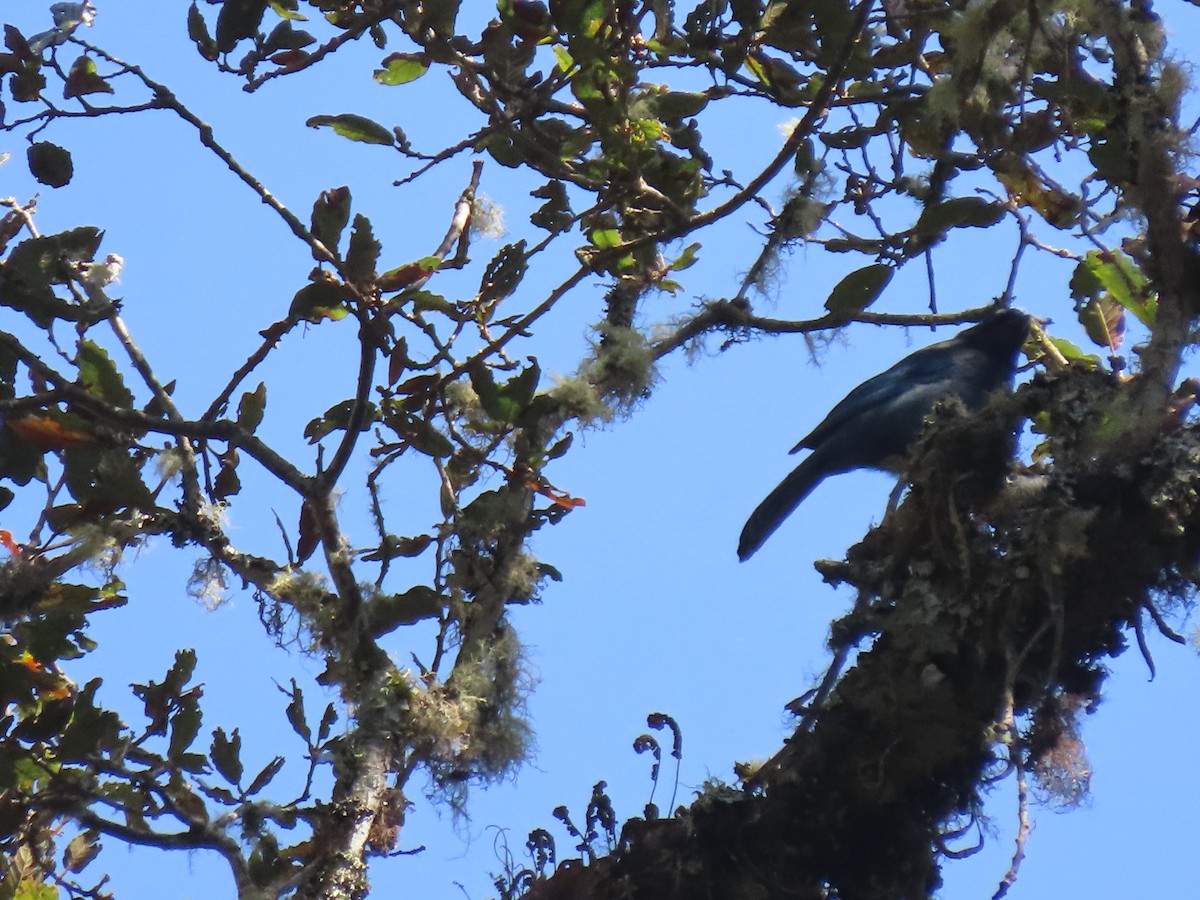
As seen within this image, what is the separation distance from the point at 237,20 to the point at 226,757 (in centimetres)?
222

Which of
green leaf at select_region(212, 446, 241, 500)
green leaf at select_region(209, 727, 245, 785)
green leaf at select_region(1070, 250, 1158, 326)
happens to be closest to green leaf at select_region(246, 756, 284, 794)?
green leaf at select_region(209, 727, 245, 785)

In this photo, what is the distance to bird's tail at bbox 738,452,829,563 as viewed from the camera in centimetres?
537

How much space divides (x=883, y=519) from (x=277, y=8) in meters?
2.43

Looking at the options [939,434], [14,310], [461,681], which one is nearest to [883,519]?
[939,434]

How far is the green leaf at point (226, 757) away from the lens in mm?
3896

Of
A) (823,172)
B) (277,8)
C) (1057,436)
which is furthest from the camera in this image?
(823,172)

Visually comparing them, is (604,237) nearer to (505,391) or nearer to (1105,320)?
(505,391)

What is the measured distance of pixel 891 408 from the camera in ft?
17.7

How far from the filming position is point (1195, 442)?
9.31 feet

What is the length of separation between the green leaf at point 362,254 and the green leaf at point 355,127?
0.47 meters

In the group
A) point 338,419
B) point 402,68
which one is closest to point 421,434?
point 338,419

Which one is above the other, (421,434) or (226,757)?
(421,434)

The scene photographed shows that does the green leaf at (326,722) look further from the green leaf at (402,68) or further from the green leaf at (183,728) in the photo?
the green leaf at (402,68)

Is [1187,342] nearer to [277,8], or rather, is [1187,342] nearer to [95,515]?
[277,8]
